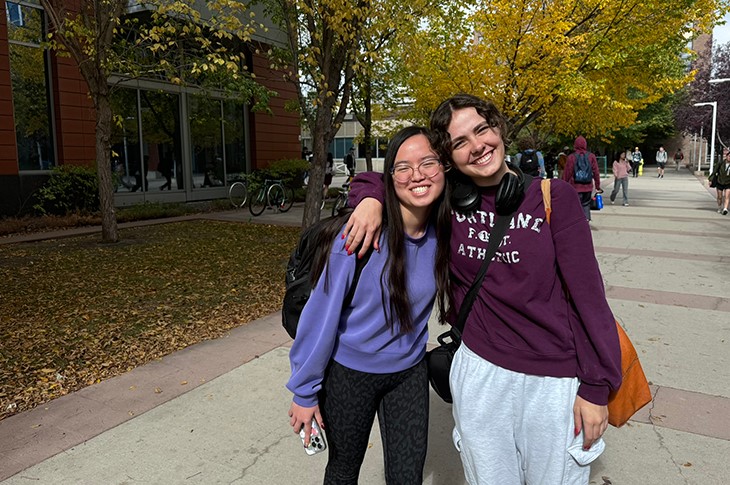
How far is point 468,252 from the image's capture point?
184 cm

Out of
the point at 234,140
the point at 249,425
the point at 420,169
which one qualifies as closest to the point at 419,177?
the point at 420,169

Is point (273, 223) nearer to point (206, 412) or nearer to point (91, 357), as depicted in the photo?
point (91, 357)

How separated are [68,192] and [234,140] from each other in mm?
6737

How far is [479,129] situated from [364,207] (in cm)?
45

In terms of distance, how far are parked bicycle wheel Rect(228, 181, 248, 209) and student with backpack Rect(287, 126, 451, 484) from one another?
1479cm

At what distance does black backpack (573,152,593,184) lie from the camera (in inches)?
412

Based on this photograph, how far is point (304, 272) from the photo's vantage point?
77.3 inches

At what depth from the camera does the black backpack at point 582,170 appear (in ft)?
34.3

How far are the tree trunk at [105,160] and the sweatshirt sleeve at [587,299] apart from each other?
30.6 ft

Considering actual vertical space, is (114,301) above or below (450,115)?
below

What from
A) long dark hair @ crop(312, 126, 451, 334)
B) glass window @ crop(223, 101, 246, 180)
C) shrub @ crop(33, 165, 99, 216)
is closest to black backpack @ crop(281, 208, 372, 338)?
long dark hair @ crop(312, 126, 451, 334)

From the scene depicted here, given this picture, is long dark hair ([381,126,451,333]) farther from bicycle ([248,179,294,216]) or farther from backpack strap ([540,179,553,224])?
bicycle ([248,179,294,216])

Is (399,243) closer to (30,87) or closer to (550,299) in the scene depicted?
(550,299)

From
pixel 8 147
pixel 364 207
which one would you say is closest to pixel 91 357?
pixel 364 207
